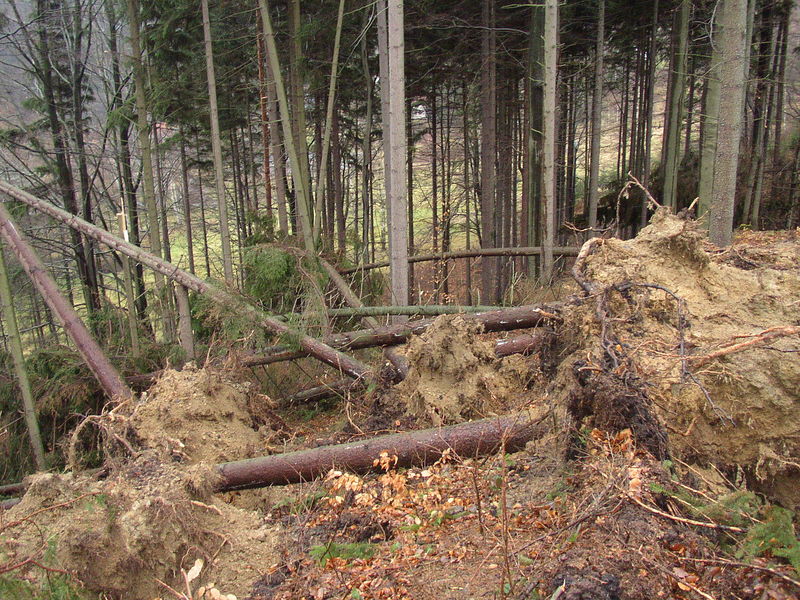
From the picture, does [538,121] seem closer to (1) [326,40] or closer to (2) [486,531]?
(1) [326,40]

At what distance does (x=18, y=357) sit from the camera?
7.05 metres

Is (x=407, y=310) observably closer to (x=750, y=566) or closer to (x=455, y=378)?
(x=455, y=378)

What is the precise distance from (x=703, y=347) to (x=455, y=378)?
8.18 feet

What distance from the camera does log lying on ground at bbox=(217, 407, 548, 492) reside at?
13.3 ft

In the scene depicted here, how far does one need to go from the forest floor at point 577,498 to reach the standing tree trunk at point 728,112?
240 centimetres

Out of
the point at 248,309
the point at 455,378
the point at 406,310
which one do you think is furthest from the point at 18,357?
A: the point at 455,378

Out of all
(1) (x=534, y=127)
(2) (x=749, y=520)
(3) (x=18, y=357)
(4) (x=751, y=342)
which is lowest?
(3) (x=18, y=357)

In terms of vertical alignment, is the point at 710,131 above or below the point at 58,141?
below

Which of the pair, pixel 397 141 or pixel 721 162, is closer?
pixel 721 162

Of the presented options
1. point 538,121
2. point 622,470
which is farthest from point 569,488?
point 538,121

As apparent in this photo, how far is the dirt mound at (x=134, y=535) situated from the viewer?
3.24 meters

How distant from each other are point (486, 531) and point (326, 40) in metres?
13.8

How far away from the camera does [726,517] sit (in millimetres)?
2559

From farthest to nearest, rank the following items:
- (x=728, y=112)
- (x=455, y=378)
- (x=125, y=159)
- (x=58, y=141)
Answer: (x=125, y=159), (x=58, y=141), (x=728, y=112), (x=455, y=378)
